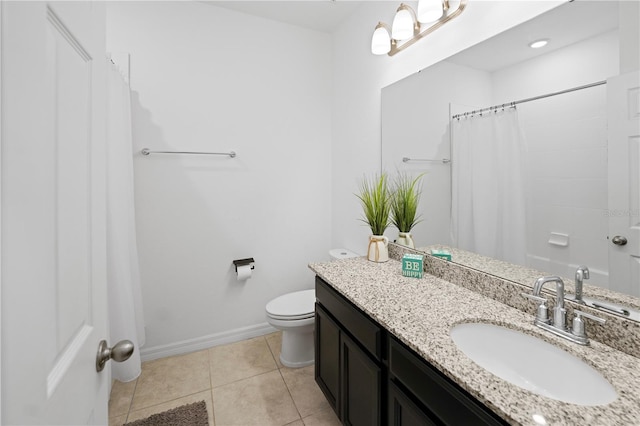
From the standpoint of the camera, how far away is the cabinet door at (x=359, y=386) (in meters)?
1.20

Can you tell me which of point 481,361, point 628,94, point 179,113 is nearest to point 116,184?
point 179,113

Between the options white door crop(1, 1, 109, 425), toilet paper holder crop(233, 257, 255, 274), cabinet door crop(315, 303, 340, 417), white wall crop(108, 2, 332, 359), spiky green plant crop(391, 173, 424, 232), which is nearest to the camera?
white door crop(1, 1, 109, 425)

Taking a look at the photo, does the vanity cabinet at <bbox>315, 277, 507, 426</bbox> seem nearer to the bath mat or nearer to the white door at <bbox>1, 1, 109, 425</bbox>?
the bath mat

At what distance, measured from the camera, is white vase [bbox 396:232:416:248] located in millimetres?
1856

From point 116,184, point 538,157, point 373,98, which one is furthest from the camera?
point 373,98

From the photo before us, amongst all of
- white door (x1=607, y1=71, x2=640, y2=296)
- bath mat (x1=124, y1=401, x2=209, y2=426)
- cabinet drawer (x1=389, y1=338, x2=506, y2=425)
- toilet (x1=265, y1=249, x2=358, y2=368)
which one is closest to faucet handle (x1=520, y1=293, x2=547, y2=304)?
white door (x1=607, y1=71, x2=640, y2=296)

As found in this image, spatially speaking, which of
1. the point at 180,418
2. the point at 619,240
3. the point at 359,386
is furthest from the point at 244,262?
the point at 619,240

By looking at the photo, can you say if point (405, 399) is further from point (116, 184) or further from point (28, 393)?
point (116, 184)

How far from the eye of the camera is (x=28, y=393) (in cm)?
41

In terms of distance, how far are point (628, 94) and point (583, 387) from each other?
0.91 m

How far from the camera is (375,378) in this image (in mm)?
1198

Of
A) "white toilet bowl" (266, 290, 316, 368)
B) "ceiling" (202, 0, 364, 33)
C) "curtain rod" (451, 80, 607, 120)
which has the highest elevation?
"ceiling" (202, 0, 364, 33)

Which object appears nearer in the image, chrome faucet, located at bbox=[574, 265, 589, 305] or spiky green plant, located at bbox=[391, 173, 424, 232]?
chrome faucet, located at bbox=[574, 265, 589, 305]

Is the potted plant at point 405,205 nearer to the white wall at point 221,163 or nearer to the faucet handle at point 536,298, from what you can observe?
the faucet handle at point 536,298
